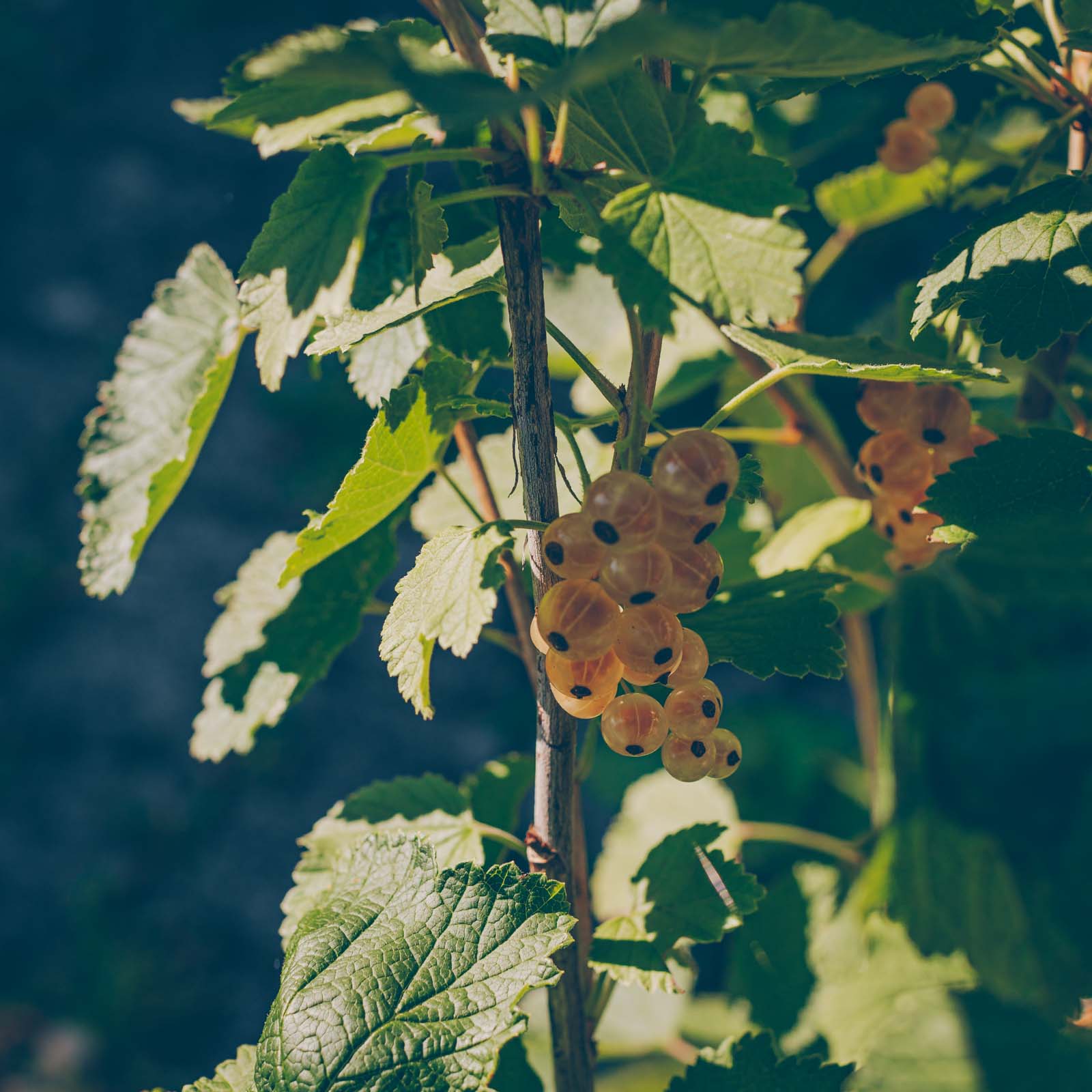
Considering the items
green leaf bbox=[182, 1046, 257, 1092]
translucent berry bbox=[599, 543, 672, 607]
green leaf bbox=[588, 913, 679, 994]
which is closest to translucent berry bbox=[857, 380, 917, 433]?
translucent berry bbox=[599, 543, 672, 607]

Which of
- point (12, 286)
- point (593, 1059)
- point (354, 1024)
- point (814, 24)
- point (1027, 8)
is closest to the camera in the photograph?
point (814, 24)

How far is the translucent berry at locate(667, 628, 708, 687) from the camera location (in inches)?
29.8

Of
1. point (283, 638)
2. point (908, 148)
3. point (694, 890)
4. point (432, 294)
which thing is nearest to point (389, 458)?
point (432, 294)

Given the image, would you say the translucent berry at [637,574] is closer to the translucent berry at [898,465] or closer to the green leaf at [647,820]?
the translucent berry at [898,465]

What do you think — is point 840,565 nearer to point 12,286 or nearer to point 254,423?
point 254,423

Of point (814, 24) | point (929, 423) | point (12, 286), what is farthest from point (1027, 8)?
point (12, 286)

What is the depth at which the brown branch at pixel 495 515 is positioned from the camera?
3.04 feet

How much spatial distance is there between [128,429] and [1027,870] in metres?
1.20

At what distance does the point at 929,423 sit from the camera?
917mm

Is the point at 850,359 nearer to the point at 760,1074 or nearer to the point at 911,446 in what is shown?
the point at 911,446

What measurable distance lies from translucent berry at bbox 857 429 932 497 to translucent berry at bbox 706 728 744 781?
34 cm

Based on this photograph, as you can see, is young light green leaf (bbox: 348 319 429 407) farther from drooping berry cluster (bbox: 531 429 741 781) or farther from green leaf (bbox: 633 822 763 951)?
green leaf (bbox: 633 822 763 951)

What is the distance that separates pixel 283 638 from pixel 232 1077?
16.6 inches

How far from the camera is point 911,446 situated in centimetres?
93
